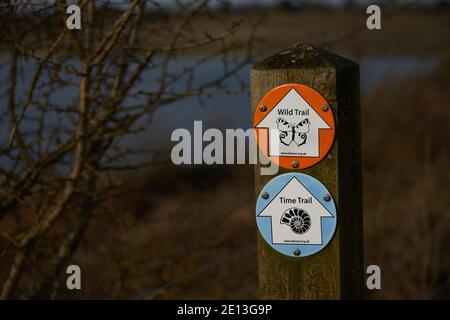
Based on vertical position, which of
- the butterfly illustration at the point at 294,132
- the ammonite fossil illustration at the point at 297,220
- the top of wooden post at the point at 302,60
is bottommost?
the ammonite fossil illustration at the point at 297,220

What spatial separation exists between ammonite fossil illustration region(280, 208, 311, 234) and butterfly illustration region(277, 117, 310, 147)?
7.2 inches

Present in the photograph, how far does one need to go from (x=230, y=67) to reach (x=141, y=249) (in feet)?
7.95

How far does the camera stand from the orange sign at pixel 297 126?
247 centimetres

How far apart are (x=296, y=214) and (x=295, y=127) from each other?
0.23 m

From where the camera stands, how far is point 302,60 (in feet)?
8.22

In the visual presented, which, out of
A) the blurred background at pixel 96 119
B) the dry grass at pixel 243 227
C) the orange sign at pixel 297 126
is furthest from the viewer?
the dry grass at pixel 243 227

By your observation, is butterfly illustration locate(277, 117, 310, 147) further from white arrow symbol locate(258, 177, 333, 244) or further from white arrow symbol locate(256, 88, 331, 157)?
white arrow symbol locate(258, 177, 333, 244)

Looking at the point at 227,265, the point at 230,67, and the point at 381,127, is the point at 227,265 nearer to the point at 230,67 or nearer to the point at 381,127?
the point at 230,67

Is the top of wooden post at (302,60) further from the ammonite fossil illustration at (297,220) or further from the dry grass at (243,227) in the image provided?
the dry grass at (243,227)

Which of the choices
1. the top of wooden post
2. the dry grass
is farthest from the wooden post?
the dry grass

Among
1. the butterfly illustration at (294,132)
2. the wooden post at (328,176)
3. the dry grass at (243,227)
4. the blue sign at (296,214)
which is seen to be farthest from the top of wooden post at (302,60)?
the dry grass at (243,227)

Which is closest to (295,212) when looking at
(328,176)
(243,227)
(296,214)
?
(296,214)

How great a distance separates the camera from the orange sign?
8.09ft

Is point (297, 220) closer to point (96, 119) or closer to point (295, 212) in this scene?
point (295, 212)
